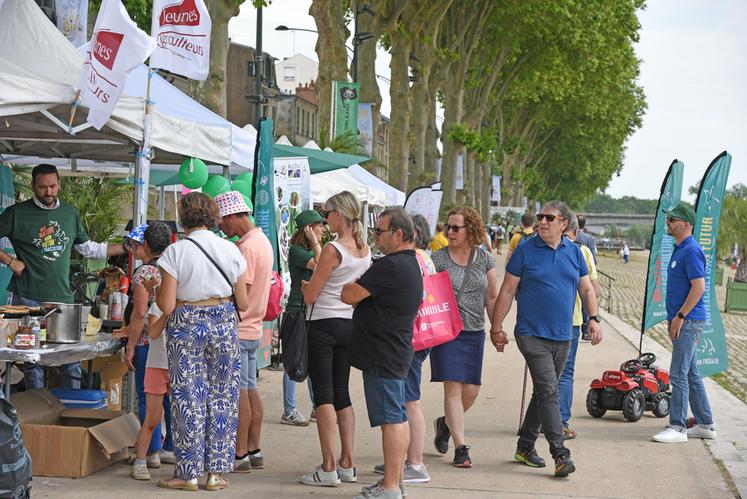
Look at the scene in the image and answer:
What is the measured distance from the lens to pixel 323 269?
7133 mm

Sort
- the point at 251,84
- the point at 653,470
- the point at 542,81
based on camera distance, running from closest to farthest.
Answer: the point at 653,470, the point at 542,81, the point at 251,84

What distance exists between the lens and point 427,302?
25.9 feet

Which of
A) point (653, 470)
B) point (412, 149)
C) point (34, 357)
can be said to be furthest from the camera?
point (412, 149)

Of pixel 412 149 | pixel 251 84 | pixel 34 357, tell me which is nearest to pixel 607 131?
pixel 251 84

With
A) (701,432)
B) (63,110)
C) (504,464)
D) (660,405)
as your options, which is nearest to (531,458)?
(504,464)

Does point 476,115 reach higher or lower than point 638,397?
higher

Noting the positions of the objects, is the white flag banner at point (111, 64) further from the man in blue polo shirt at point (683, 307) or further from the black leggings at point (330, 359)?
the man in blue polo shirt at point (683, 307)

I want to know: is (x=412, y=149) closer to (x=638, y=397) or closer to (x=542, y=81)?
(x=542, y=81)

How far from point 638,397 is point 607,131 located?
61.6 m

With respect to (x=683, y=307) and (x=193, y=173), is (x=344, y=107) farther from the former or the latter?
(x=683, y=307)

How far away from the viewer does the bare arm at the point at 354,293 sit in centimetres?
669

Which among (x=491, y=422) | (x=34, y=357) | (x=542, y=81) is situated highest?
(x=542, y=81)

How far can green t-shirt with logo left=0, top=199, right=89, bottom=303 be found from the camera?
8.25m

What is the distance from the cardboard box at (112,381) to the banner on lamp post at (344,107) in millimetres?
17367
